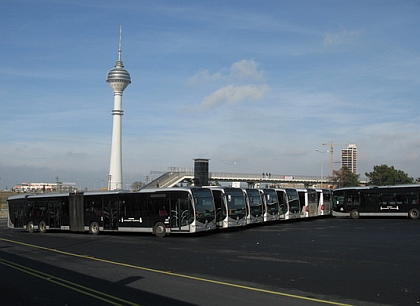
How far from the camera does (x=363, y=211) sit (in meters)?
41.8

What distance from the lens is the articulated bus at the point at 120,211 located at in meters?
27.1

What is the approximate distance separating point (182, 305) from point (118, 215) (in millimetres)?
21289

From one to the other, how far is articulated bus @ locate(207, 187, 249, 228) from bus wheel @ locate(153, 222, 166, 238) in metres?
3.58

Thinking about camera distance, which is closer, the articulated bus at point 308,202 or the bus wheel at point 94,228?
the bus wheel at point 94,228

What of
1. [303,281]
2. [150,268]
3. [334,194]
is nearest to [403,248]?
[303,281]

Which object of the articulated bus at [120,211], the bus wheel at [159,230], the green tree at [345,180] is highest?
the green tree at [345,180]

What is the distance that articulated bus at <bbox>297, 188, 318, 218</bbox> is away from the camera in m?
41.8

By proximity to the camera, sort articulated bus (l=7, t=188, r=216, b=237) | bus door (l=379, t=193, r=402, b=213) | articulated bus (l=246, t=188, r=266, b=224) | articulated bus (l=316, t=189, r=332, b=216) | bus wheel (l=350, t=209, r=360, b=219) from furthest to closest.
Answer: articulated bus (l=316, t=189, r=332, b=216)
bus wheel (l=350, t=209, r=360, b=219)
bus door (l=379, t=193, r=402, b=213)
articulated bus (l=246, t=188, r=266, b=224)
articulated bus (l=7, t=188, r=216, b=237)

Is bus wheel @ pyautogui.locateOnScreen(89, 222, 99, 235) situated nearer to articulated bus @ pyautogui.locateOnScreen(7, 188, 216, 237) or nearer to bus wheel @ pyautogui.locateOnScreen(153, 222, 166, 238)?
articulated bus @ pyautogui.locateOnScreen(7, 188, 216, 237)

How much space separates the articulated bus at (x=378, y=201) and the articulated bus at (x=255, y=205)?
10821 mm

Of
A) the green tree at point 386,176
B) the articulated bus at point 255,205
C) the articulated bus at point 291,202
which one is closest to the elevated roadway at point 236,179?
the green tree at point 386,176

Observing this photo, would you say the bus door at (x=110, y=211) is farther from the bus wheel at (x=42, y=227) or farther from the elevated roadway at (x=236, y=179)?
the elevated roadway at (x=236, y=179)

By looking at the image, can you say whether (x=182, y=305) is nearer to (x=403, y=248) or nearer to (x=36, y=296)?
(x=36, y=296)

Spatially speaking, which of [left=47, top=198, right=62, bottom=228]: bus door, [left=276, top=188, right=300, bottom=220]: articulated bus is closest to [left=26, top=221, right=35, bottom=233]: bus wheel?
[left=47, top=198, right=62, bottom=228]: bus door
